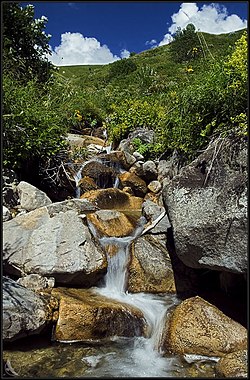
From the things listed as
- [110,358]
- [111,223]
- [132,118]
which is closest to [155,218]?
[111,223]

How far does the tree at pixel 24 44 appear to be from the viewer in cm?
1345

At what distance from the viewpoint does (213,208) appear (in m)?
5.00

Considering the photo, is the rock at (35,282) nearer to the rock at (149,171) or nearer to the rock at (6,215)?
the rock at (6,215)

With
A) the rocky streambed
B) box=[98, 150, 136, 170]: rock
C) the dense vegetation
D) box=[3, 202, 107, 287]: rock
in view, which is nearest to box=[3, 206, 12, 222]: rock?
the rocky streambed

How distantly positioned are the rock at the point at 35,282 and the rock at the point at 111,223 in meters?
1.62

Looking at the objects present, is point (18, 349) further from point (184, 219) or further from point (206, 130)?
point (206, 130)

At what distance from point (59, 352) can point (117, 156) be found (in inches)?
326

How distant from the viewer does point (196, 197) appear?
5.26m

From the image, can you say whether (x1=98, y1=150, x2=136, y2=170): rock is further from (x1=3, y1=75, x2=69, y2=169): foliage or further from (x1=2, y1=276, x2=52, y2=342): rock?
(x1=2, y1=276, x2=52, y2=342): rock

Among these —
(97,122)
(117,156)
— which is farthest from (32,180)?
(97,122)

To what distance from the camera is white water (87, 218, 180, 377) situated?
4.82 metres

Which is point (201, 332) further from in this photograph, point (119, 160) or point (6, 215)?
point (119, 160)

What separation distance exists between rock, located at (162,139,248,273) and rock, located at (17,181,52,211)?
144 inches

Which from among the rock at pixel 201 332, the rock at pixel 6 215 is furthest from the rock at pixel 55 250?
the rock at pixel 201 332
